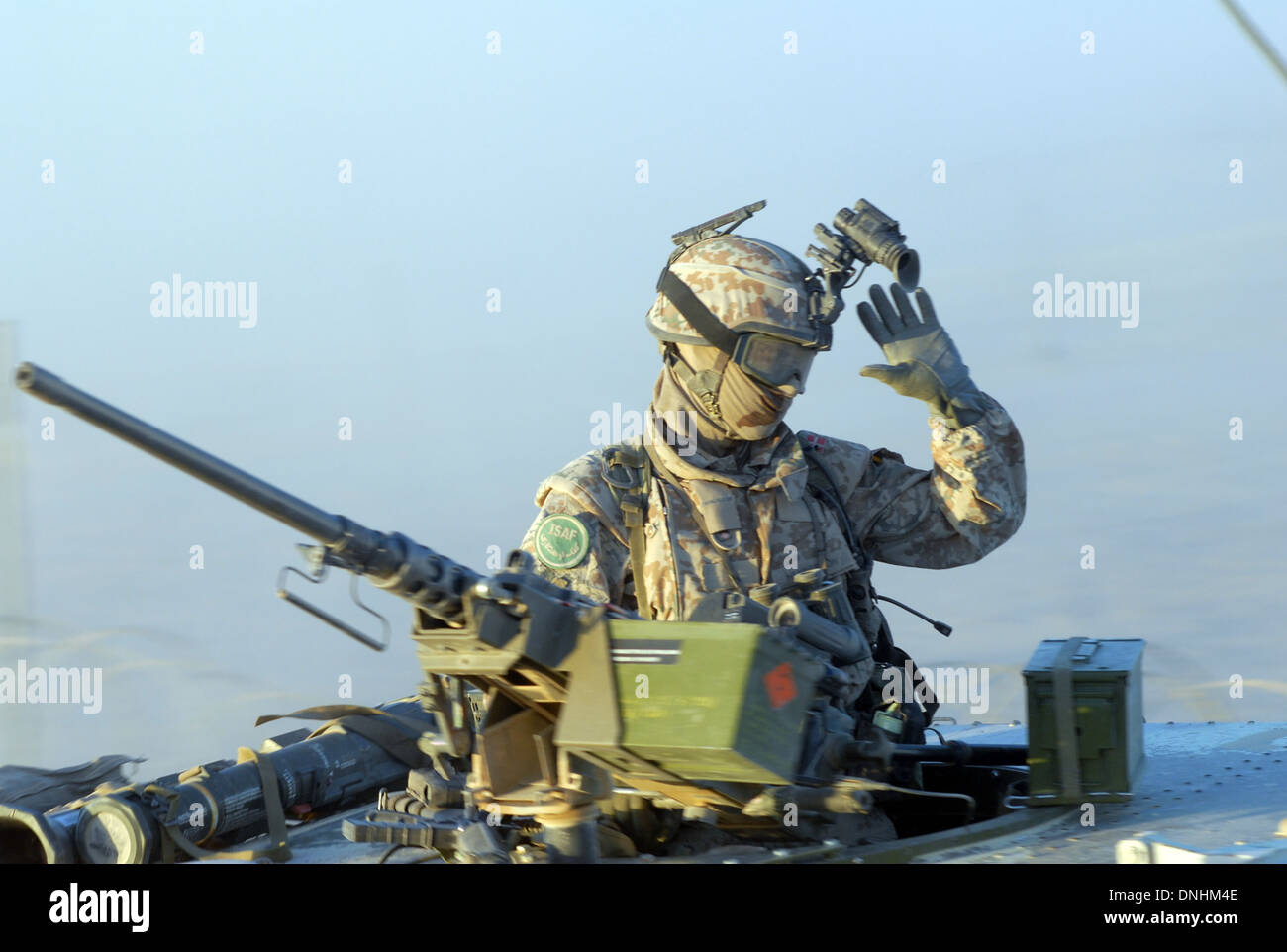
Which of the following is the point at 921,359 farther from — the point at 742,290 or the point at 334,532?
the point at 334,532

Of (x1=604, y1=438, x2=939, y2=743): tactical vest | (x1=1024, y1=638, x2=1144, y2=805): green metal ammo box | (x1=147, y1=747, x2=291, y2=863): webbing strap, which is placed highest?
(x1=604, y1=438, x2=939, y2=743): tactical vest

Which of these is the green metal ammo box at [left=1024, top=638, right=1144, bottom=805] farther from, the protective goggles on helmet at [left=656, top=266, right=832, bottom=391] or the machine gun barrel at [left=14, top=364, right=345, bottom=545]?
the machine gun barrel at [left=14, top=364, right=345, bottom=545]

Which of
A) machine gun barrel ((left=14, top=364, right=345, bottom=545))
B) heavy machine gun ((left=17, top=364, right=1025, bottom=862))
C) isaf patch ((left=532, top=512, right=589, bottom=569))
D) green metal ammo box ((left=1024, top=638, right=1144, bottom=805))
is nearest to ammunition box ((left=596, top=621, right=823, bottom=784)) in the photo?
heavy machine gun ((left=17, top=364, right=1025, bottom=862))

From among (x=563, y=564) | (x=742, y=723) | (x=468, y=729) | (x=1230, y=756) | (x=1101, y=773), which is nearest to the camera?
(x=742, y=723)

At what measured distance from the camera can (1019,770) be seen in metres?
6.62

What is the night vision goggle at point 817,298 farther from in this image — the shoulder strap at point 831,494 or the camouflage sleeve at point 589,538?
the camouflage sleeve at point 589,538

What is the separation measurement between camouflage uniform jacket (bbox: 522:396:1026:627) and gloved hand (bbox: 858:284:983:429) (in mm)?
99

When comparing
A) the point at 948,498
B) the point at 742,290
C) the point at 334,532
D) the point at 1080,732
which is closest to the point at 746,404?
the point at 742,290

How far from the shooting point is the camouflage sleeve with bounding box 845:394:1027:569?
6.55 metres

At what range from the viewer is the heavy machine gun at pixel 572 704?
4.75m
